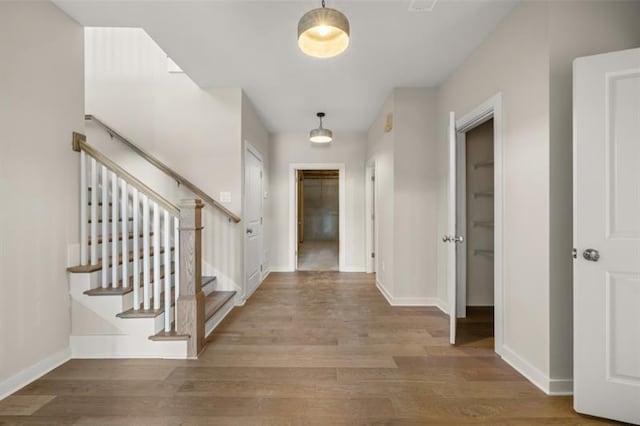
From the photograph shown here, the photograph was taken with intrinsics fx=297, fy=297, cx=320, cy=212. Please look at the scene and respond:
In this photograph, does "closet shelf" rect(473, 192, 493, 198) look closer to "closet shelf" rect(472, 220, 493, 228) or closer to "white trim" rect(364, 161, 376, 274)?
"closet shelf" rect(472, 220, 493, 228)

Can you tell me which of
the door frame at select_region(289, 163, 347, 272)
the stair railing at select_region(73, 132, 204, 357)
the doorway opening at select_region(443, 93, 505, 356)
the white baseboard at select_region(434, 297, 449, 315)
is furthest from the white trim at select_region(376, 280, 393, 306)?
the stair railing at select_region(73, 132, 204, 357)

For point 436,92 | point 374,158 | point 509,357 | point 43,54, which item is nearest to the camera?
point 43,54

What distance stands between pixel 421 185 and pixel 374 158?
4.37 ft

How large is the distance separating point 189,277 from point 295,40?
2132mm

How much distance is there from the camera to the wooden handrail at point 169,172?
10.9 feet

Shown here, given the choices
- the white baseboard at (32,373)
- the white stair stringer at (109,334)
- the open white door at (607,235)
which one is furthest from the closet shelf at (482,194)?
the white baseboard at (32,373)

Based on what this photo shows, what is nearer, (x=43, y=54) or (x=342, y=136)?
(x=43, y=54)

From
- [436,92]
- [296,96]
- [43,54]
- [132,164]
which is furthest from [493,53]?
[132,164]

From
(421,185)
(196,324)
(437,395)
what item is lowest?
(437,395)

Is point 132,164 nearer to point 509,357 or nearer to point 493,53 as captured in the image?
point 493,53

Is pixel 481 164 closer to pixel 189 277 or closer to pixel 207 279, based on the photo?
pixel 189 277

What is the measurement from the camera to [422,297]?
3559 mm

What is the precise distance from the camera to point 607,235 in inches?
62.7

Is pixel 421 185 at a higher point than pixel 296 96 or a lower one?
lower
